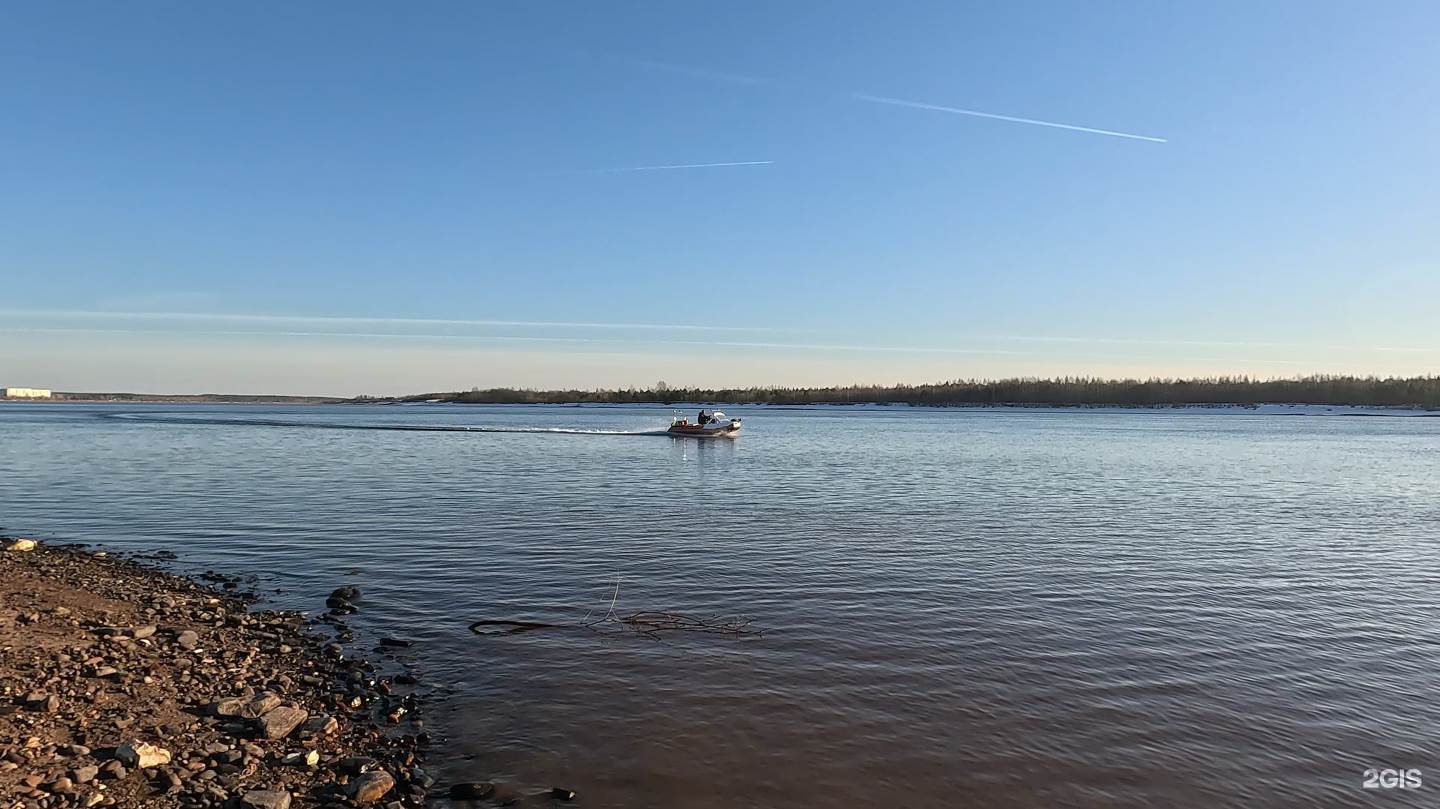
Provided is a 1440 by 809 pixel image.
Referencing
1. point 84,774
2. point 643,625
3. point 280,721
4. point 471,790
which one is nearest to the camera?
point 84,774

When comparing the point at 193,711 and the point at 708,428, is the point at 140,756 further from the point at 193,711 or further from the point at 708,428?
the point at 708,428

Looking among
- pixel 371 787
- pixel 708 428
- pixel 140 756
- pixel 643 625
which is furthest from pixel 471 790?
pixel 708 428

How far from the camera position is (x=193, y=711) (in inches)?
320

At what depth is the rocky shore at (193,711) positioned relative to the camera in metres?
6.58

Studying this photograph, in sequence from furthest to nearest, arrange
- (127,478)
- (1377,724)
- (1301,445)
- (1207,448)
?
(1301,445)
(1207,448)
(127,478)
(1377,724)

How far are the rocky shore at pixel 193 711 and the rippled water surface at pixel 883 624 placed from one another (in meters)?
0.74

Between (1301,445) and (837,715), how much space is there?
6923 cm

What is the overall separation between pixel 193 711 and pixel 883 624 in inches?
330

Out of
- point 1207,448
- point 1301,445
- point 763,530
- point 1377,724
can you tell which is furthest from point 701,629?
point 1301,445

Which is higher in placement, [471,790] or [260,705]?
[260,705]

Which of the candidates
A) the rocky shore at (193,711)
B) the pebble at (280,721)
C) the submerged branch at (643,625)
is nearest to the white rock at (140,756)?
the rocky shore at (193,711)

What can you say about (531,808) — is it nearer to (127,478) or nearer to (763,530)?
(763,530)

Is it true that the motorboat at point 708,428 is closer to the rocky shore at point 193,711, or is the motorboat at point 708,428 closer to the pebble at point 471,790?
the rocky shore at point 193,711

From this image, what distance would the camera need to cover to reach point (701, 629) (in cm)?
1188
